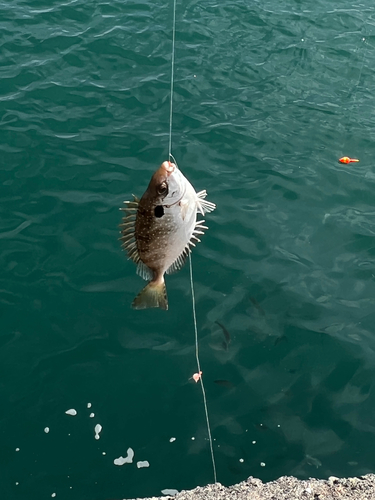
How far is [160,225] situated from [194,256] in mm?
3663

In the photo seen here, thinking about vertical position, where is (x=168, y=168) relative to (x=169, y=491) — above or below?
above

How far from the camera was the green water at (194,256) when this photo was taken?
6.26 m

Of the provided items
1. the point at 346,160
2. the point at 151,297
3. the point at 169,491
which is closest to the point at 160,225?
the point at 151,297

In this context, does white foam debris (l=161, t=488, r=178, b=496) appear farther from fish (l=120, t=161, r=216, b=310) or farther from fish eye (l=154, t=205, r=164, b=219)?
fish eye (l=154, t=205, r=164, b=219)

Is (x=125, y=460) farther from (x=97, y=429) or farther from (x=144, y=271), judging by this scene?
(x=144, y=271)

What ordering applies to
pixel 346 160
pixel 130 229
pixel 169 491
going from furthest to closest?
pixel 346 160 < pixel 169 491 < pixel 130 229

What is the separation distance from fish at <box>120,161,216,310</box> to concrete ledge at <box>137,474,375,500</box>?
1.97 meters

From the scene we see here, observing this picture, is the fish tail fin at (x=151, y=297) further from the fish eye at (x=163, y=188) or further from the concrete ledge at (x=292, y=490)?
the concrete ledge at (x=292, y=490)

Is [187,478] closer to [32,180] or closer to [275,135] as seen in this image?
[32,180]

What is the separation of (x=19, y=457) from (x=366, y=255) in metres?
5.18

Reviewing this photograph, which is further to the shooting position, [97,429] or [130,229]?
[97,429]

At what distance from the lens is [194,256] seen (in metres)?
8.08

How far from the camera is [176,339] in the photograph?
7.12m

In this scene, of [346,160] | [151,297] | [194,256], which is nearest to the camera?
[151,297]
